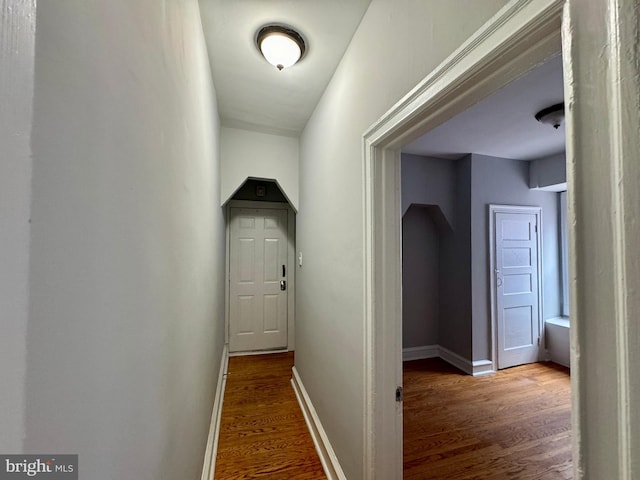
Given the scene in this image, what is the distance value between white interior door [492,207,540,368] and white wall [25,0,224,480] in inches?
135

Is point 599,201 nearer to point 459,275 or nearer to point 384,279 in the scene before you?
point 384,279

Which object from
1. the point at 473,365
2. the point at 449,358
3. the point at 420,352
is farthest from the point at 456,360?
the point at 420,352

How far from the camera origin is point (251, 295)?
137 inches

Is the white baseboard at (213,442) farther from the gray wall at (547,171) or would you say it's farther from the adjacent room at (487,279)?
the gray wall at (547,171)

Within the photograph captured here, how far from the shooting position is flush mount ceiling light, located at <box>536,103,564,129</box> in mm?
1978

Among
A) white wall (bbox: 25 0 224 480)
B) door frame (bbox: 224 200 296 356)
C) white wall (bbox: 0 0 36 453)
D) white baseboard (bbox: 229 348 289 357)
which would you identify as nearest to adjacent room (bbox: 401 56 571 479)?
door frame (bbox: 224 200 296 356)

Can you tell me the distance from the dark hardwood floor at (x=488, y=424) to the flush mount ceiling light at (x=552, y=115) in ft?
8.28

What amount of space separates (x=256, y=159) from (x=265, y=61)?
1.06 meters

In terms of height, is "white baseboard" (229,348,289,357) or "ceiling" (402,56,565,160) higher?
"ceiling" (402,56,565,160)

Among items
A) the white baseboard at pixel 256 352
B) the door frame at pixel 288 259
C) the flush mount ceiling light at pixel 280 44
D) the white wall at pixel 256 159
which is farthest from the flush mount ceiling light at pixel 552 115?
the white baseboard at pixel 256 352

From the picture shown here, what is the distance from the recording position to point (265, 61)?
63.2 inches

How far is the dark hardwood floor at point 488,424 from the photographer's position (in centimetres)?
172

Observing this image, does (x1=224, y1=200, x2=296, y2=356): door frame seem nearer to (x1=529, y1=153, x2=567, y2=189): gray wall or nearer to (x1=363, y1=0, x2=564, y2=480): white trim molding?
(x1=363, y1=0, x2=564, y2=480): white trim molding

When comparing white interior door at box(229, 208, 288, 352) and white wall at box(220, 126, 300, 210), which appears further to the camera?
white interior door at box(229, 208, 288, 352)
